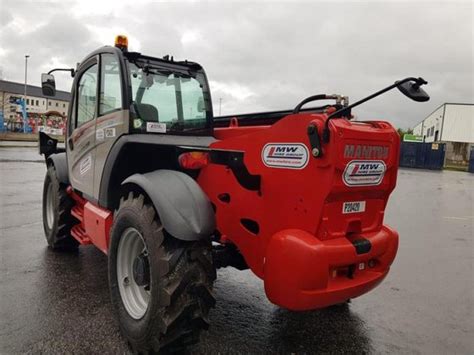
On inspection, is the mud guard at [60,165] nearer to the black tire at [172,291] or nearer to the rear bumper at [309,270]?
the black tire at [172,291]

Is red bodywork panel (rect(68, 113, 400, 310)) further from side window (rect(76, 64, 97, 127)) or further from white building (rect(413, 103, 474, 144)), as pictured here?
white building (rect(413, 103, 474, 144))

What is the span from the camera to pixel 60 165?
5.40 metres

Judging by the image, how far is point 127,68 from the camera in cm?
370

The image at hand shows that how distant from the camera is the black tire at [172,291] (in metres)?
2.70

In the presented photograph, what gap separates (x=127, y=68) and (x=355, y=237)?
2.52 m

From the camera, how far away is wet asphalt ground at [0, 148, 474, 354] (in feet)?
10.5

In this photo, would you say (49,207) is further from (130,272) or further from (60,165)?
(130,272)

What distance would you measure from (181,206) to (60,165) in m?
3.29

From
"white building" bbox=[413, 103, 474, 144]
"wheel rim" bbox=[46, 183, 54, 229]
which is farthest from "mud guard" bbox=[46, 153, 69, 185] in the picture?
"white building" bbox=[413, 103, 474, 144]

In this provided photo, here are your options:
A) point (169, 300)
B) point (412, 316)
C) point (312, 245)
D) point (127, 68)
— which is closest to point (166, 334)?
point (169, 300)

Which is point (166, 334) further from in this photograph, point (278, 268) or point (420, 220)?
point (420, 220)

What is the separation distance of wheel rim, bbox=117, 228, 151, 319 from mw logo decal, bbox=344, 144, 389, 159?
177 cm

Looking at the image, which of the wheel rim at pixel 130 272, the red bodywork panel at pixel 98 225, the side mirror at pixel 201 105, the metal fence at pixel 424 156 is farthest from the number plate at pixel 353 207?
the metal fence at pixel 424 156

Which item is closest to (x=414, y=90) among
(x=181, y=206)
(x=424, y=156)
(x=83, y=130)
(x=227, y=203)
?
(x=227, y=203)
